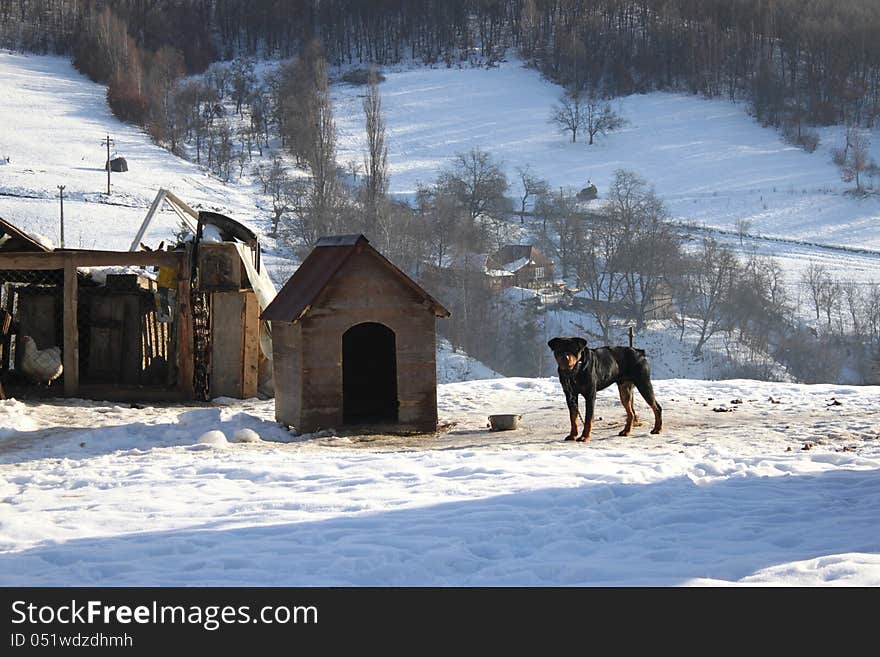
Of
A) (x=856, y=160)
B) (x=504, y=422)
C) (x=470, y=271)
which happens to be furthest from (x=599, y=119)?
(x=504, y=422)

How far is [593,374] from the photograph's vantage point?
11.5 metres

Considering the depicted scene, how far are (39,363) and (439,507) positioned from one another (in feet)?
34.1

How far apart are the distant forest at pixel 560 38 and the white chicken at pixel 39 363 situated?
231 feet

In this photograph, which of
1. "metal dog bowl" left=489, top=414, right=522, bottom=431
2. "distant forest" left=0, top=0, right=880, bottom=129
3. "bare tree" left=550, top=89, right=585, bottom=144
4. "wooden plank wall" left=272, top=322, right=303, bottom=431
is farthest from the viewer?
"distant forest" left=0, top=0, right=880, bottom=129

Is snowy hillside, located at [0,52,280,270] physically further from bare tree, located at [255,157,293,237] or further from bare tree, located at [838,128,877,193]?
bare tree, located at [838,128,877,193]

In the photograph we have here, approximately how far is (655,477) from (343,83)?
3428 inches

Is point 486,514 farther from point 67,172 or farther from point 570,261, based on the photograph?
point 67,172

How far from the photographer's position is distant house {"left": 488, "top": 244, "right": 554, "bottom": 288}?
47719 millimetres

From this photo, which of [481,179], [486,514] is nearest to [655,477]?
[486,514]

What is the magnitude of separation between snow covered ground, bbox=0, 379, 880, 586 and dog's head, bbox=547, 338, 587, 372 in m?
0.85

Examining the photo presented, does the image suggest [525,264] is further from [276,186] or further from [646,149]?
[646,149]

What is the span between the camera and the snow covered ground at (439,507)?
5.85m

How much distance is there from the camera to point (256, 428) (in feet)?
40.1

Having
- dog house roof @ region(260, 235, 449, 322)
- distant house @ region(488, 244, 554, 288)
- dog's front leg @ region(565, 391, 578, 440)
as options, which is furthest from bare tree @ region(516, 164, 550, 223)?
dog's front leg @ region(565, 391, 578, 440)
